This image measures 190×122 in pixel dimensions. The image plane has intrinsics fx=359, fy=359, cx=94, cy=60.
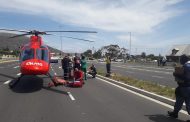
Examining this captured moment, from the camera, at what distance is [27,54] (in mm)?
19188

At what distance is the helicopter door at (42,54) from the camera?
19203 millimetres

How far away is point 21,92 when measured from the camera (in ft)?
55.1

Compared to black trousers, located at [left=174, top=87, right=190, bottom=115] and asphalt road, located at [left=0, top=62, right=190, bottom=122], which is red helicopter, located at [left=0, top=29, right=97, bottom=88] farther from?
black trousers, located at [left=174, top=87, right=190, bottom=115]

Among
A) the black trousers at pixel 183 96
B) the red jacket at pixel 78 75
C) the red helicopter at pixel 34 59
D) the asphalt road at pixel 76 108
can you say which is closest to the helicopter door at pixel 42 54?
the red helicopter at pixel 34 59

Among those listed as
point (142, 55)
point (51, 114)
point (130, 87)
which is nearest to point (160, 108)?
point (51, 114)

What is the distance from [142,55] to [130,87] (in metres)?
151

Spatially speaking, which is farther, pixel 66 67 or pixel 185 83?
pixel 66 67

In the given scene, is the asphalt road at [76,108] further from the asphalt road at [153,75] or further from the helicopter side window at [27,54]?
the asphalt road at [153,75]

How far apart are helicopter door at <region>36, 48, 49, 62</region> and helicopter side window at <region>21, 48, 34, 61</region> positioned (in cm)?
32

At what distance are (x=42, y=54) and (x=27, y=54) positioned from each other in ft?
2.71

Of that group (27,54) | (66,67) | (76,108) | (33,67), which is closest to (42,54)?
(27,54)

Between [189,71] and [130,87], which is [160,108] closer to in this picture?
[189,71]

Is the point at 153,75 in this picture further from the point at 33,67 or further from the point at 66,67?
the point at 33,67

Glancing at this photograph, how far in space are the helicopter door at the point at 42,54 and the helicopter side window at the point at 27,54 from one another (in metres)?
0.32
